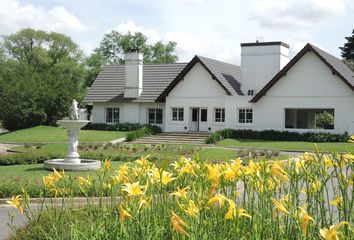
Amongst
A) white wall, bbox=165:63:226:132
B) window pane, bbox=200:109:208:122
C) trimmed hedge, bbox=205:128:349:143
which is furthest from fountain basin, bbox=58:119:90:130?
window pane, bbox=200:109:208:122

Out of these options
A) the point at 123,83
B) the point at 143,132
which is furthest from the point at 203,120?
the point at 123,83

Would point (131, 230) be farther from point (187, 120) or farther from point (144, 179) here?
point (187, 120)

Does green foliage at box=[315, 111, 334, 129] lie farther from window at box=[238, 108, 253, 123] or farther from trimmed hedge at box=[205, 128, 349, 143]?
trimmed hedge at box=[205, 128, 349, 143]

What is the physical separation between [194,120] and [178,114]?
1420 millimetres

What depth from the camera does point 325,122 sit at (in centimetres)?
4603

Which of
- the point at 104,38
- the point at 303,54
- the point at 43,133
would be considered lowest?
the point at 43,133

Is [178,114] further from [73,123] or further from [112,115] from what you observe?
[73,123]

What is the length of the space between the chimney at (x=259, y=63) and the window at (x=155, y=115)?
746 centimetres

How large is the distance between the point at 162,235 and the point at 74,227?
0.83 meters

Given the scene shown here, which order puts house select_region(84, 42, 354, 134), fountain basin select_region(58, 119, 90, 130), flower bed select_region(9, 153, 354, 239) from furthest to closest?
1. house select_region(84, 42, 354, 134)
2. fountain basin select_region(58, 119, 90, 130)
3. flower bed select_region(9, 153, 354, 239)

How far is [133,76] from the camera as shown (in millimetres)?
45781

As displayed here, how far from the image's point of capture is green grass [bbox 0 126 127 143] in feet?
121

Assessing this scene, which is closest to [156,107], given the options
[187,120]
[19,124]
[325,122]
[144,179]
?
[187,120]

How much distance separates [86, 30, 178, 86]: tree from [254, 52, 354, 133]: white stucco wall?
45.5m
